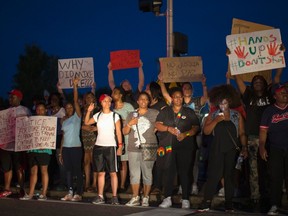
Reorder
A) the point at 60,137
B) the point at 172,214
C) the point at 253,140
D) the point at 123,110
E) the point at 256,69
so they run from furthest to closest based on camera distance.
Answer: the point at 60,137
the point at 123,110
the point at 256,69
the point at 253,140
the point at 172,214

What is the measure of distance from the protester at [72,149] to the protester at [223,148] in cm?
293

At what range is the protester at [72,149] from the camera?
1100 cm

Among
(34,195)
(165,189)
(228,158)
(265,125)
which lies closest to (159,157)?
(165,189)

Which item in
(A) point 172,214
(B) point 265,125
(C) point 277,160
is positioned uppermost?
(B) point 265,125

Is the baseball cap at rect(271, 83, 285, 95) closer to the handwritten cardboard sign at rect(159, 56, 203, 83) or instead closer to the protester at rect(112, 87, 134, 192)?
the handwritten cardboard sign at rect(159, 56, 203, 83)

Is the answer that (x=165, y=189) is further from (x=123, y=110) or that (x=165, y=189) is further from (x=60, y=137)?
(x=60, y=137)

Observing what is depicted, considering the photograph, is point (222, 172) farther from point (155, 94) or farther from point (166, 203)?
point (155, 94)

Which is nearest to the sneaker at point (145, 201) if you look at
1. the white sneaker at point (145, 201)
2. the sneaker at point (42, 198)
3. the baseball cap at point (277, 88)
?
the white sneaker at point (145, 201)

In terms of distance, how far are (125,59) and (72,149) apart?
287 cm

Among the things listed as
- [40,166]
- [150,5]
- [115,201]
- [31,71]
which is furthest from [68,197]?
[31,71]

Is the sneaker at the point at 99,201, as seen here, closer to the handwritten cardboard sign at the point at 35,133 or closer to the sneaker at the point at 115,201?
the sneaker at the point at 115,201

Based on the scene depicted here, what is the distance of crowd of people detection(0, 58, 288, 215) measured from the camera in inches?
357

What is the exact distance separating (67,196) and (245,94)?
4008mm

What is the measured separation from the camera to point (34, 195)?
1154 centimetres
